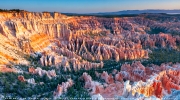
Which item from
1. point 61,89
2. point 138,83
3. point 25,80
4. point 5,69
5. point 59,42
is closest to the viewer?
point 138,83

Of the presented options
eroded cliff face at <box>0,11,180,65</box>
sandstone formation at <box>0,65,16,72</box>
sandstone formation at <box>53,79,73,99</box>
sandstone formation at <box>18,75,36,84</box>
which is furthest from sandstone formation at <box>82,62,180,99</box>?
eroded cliff face at <box>0,11,180,65</box>

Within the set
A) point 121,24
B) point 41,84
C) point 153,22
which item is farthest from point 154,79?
point 153,22

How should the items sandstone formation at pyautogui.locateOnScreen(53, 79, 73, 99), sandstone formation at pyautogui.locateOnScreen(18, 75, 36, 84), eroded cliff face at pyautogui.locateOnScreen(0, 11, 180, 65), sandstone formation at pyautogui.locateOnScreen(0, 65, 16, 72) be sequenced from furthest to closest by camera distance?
eroded cliff face at pyautogui.locateOnScreen(0, 11, 180, 65) → sandstone formation at pyautogui.locateOnScreen(0, 65, 16, 72) → sandstone formation at pyautogui.locateOnScreen(18, 75, 36, 84) → sandstone formation at pyautogui.locateOnScreen(53, 79, 73, 99)

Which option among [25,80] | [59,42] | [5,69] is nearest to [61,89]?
[25,80]

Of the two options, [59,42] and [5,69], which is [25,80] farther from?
[59,42]

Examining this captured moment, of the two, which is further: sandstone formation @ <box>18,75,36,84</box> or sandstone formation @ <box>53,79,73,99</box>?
sandstone formation @ <box>18,75,36,84</box>

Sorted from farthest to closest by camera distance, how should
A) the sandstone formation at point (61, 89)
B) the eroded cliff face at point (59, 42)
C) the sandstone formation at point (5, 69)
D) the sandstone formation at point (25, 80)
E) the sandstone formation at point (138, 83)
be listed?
the eroded cliff face at point (59, 42) → the sandstone formation at point (5, 69) → the sandstone formation at point (25, 80) → the sandstone formation at point (61, 89) → the sandstone formation at point (138, 83)

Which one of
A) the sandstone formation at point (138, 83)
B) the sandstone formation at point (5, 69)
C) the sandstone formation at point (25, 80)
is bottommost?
the sandstone formation at point (138, 83)

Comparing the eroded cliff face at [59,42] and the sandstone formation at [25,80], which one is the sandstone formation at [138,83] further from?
the eroded cliff face at [59,42]

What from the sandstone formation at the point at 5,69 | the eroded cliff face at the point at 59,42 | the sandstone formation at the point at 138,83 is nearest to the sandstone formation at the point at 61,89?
the sandstone formation at the point at 138,83

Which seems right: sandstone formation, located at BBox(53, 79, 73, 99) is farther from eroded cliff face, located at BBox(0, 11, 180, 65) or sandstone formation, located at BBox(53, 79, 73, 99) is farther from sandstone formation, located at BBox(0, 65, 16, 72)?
eroded cliff face, located at BBox(0, 11, 180, 65)

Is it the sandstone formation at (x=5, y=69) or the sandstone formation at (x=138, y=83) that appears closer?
the sandstone formation at (x=138, y=83)
